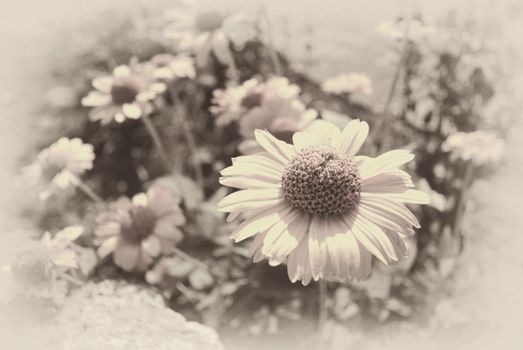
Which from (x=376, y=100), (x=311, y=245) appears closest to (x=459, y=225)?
(x=376, y=100)

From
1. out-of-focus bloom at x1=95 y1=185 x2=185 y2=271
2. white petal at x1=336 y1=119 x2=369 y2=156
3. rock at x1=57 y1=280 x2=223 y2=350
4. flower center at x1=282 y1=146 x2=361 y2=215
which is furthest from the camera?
out-of-focus bloom at x1=95 y1=185 x2=185 y2=271

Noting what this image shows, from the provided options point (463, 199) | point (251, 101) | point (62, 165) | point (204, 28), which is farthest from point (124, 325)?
point (463, 199)

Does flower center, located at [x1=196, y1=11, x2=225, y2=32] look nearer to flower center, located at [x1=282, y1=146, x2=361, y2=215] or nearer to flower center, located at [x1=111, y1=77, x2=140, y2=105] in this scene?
flower center, located at [x1=111, y1=77, x2=140, y2=105]

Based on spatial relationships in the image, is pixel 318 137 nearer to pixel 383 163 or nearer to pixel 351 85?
pixel 383 163

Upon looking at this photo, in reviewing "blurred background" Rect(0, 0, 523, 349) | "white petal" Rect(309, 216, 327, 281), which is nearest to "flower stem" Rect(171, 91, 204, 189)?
"blurred background" Rect(0, 0, 523, 349)

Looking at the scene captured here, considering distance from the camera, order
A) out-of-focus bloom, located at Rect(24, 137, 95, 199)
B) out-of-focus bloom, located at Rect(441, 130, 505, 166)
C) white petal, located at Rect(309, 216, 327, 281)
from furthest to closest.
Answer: out-of-focus bloom, located at Rect(441, 130, 505, 166) → out-of-focus bloom, located at Rect(24, 137, 95, 199) → white petal, located at Rect(309, 216, 327, 281)

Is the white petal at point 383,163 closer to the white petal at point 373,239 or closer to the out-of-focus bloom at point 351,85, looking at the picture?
the white petal at point 373,239

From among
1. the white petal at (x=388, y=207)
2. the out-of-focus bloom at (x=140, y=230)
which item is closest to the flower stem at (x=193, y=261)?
the out-of-focus bloom at (x=140, y=230)

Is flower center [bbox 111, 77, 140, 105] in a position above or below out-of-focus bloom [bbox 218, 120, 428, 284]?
below
